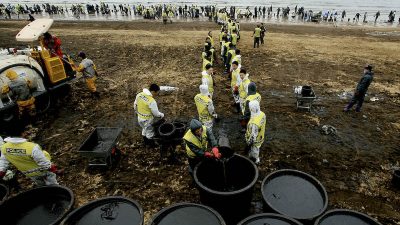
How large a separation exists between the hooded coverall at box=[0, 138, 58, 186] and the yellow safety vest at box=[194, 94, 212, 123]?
3914 millimetres

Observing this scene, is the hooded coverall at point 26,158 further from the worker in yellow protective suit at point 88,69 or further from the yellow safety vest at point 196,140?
the worker in yellow protective suit at point 88,69

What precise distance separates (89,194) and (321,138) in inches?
280

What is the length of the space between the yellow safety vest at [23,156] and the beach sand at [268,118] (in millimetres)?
1328

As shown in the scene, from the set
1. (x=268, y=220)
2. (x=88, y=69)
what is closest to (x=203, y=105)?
(x=268, y=220)

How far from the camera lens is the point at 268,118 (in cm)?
991

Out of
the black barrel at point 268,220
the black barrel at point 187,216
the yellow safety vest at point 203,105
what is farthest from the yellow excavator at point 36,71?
the black barrel at point 268,220

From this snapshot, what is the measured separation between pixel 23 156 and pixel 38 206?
125 cm

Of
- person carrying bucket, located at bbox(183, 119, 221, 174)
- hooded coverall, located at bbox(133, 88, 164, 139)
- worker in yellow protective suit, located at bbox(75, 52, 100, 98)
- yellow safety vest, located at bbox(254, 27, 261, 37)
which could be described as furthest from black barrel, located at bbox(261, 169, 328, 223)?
yellow safety vest, located at bbox(254, 27, 261, 37)

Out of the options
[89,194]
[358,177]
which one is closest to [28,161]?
[89,194]

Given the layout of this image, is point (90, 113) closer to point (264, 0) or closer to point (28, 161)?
point (28, 161)

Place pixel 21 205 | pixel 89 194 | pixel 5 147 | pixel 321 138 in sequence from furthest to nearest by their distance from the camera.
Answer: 1. pixel 321 138
2. pixel 89 194
3. pixel 5 147
4. pixel 21 205

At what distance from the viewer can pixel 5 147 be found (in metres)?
5.23

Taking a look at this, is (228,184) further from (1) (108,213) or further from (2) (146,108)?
(2) (146,108)

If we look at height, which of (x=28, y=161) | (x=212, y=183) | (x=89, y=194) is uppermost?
(x=28, y=161)
